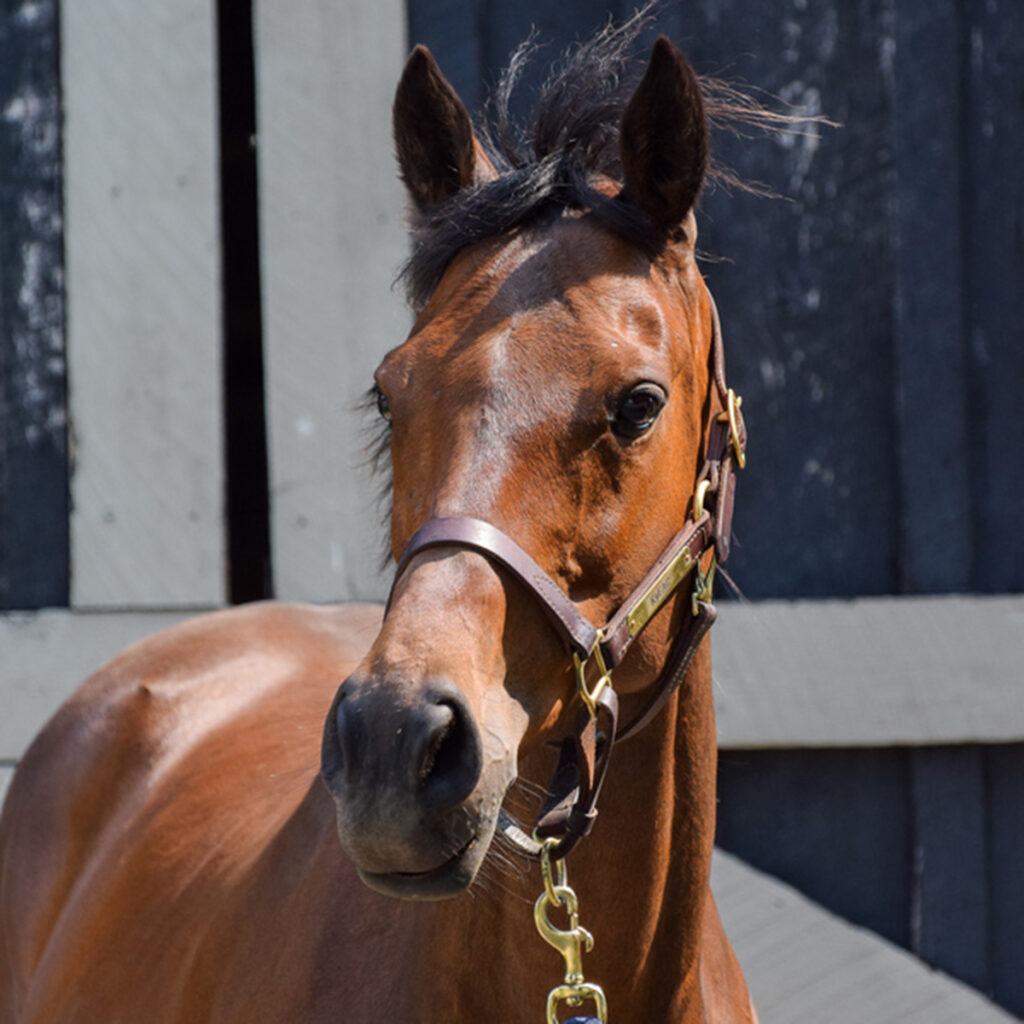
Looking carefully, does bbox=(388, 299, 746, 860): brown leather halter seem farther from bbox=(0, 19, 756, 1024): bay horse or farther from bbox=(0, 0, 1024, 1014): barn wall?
bbox=(0, 0, 1024, 1014): barn wall

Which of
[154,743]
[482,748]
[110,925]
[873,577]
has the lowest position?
[110,925]

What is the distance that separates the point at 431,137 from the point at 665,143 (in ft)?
1.11

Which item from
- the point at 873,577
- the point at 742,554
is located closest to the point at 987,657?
the point at 873,577

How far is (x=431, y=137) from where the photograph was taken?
1539 millimetres

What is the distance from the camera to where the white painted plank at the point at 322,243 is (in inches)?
107

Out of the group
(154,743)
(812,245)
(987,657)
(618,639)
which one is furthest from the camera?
(812,245)

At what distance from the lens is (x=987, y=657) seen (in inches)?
101

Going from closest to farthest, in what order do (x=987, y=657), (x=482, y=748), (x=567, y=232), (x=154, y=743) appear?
(x=482, y=748)
(x=567, y=232)
(x=154, y=743)
(x=987, y=657)

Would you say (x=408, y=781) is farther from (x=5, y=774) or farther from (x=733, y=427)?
(x=5, y=774)

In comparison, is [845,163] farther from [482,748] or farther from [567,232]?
[482,748]

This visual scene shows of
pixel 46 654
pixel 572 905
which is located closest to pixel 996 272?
pixel 572 905

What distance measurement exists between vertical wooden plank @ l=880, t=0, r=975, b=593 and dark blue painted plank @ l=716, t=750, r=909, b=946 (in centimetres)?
47

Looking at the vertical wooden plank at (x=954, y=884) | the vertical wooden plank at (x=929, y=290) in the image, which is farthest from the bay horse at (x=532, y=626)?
the vertical wooden plank at (x=929, y=290)

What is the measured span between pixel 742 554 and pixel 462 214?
1590 mm
